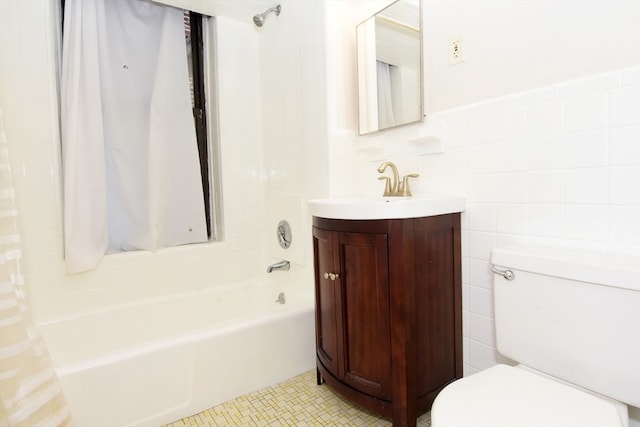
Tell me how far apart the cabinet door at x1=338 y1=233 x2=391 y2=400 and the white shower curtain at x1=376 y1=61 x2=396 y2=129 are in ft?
2.34

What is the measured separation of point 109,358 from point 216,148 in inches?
54.9

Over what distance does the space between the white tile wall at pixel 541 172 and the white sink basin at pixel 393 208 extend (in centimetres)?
16

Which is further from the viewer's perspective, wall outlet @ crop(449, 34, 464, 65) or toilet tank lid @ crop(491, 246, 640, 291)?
wall outlet @ crop(449, 34, 464, 65)

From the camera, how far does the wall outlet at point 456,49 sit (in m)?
1.35

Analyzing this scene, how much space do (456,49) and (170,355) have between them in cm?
170

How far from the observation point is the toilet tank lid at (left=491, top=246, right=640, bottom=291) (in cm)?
84

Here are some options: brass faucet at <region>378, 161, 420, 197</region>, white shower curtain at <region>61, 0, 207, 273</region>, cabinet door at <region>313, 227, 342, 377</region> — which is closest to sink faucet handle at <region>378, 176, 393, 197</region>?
brass faucet at <region>378, 161, 420, 197</region>

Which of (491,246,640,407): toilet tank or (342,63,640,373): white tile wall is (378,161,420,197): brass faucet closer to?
(342,63,640,373): white tile wall

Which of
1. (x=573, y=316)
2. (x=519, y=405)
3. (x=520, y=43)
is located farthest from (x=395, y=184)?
(x=519, y=405)

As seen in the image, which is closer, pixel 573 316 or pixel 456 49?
pixel 573 316

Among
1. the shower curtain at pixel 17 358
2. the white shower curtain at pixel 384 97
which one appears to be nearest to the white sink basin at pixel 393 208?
the white shower curtain at pixel 384 97

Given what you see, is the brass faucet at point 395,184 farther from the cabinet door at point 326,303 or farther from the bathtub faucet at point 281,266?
the bathtub faucet at point 281,266

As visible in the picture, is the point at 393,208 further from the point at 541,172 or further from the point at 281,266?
the point at 281,266

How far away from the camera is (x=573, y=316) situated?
933 millimetres
